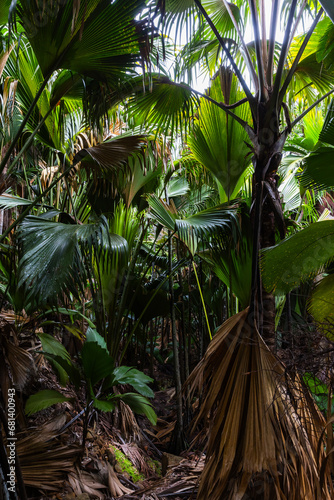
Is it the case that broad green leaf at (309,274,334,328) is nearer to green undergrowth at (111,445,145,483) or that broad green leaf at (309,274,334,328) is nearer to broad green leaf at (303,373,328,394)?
broad green leaf at (303,373,328,394)

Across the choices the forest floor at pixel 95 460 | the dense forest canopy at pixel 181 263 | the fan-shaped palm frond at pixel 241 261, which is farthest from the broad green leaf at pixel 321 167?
the forest floor at pixel 95 460

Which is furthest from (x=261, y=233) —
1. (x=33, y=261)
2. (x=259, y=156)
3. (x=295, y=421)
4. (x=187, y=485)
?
(x=187, y=485)

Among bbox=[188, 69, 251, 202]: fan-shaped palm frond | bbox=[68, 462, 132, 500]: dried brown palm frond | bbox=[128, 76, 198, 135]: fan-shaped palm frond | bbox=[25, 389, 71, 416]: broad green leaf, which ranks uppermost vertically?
bbox=[128, 76, 198, 135]: fan-shaped palm frond

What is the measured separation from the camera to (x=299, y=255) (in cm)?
→ 135

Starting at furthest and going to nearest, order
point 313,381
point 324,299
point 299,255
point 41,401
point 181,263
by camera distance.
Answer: point 181,263 < point 41,401 < point 313,381 < point 324,299 < point 299,255

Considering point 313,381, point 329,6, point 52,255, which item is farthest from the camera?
point 52,255

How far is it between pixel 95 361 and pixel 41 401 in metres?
0.35

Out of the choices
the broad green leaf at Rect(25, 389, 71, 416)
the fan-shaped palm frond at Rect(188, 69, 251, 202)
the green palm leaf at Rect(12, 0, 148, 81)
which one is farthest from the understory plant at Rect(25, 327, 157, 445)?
the green palm leaf at Rect(12, 0, 148, 81)

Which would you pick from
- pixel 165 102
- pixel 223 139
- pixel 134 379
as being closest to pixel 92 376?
pixel 134 379

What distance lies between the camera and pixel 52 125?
8.77ft

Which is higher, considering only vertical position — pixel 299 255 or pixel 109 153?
pixel 109 153

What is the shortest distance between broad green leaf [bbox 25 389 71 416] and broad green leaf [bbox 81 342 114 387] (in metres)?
0.20

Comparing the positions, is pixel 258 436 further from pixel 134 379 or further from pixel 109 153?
pixel 109 153

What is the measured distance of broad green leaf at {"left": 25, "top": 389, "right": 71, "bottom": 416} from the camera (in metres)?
2.01
